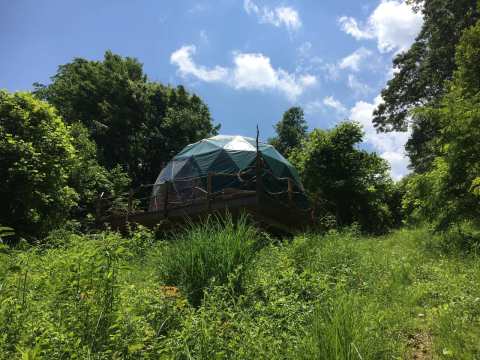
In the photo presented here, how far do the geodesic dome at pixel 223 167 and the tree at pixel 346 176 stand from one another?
1.60m

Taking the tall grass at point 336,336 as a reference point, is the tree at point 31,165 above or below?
above

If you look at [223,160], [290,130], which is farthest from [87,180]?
[290,130]

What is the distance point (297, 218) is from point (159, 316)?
1012cm

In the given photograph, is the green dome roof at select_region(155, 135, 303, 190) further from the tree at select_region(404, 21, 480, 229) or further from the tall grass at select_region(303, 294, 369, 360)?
the tall grass at select_region(303, 294, 369, 360)

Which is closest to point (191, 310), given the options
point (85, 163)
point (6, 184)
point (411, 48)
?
point (6, 184)

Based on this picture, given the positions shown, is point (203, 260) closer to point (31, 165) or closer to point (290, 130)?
point (31, 165)

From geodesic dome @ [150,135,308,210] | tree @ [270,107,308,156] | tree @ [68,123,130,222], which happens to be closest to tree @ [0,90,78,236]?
tree @ [68,123,130,222]

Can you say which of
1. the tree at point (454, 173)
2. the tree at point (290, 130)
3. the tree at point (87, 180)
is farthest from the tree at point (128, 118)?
the tree at point (454, 173)

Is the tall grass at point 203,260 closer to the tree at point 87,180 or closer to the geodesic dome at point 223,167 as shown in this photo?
the geodesic dome at point 223,167

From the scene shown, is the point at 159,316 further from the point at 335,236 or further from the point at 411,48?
the point at 411,48

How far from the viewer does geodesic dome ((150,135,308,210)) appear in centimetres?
1661

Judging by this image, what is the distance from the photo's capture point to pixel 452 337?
383 cm

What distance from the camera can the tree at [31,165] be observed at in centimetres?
1001

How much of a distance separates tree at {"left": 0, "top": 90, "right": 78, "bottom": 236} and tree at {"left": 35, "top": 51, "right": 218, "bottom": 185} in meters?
A: 18.2
